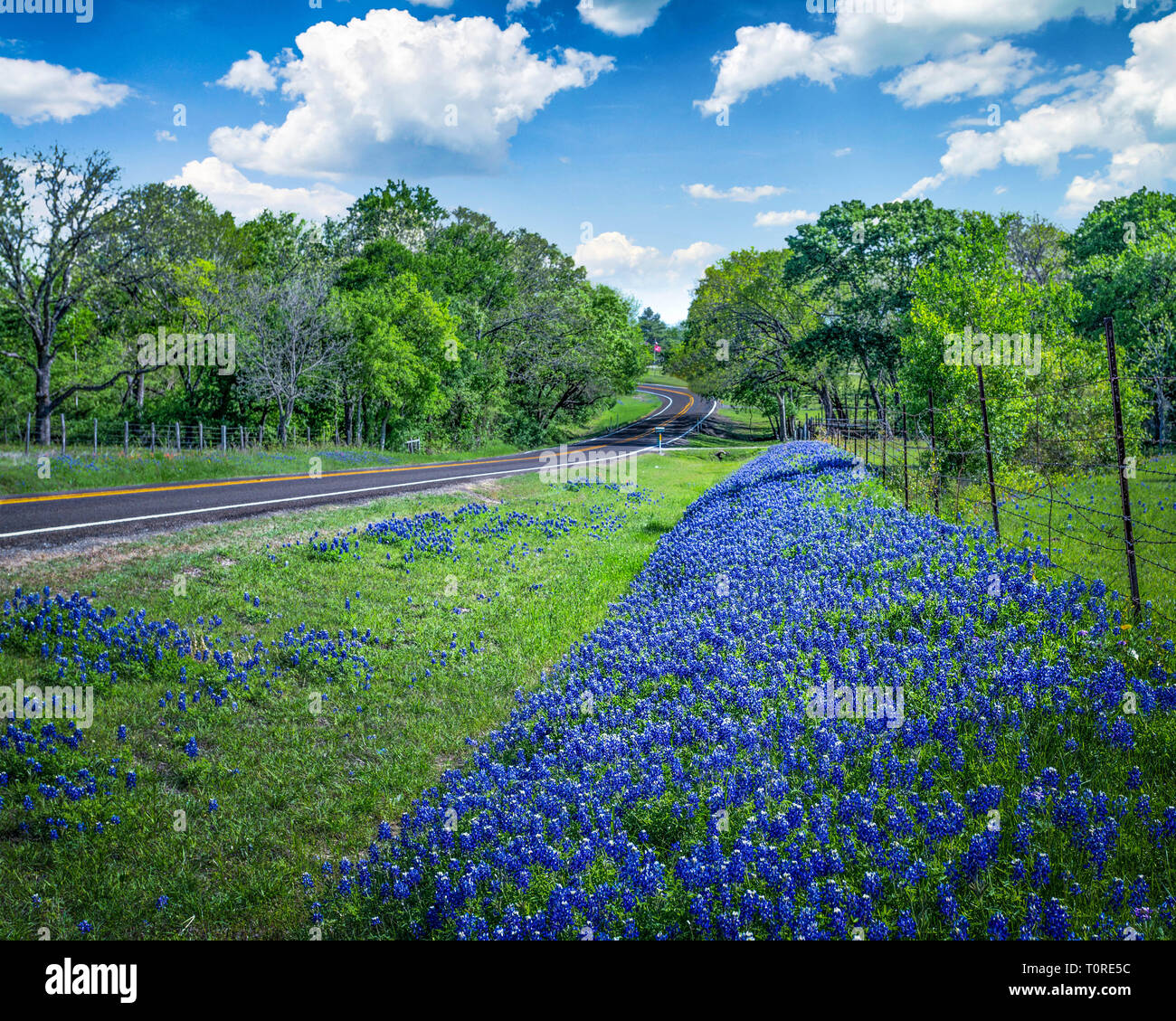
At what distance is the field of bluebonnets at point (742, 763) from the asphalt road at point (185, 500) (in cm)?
364

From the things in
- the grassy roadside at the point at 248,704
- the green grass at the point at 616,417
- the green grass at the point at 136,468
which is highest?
the green grass at the point at 616,417

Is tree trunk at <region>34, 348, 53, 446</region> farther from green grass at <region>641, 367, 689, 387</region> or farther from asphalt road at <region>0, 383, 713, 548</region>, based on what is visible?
green grass at <region>641, 367, 689, 387</region>

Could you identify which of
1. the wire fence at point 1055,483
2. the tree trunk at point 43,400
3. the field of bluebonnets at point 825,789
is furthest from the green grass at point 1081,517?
the tree trunk at point 43,400

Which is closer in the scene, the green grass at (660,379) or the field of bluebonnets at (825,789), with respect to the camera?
the field of bluebonnets at (825,789)

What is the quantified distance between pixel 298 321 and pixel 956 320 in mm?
29065

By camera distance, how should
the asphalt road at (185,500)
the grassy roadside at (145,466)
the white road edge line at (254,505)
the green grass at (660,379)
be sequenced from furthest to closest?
the green grass at (660,379) → the grassy roadside at (145,466) → the asphalt road at (185,500) → the white road edge line at (254,505)

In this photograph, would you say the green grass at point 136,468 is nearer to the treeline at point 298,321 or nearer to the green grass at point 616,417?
the treeline at point 298,321

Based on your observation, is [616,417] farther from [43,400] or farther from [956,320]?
[956,320]

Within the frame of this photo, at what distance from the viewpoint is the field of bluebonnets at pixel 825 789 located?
124 inches

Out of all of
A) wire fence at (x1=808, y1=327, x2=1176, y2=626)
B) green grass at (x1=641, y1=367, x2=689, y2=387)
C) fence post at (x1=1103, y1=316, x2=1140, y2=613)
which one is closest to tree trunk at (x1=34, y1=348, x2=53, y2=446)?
wire fence at (x1=808, y1=327, x2=1176, y2=626)

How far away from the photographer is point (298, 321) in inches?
1310

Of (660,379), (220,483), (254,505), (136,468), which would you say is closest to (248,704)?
(254,505)
